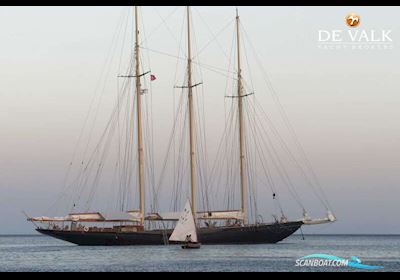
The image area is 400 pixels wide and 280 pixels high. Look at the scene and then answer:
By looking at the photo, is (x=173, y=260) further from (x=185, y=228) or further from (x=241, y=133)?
(x=241, y=133)

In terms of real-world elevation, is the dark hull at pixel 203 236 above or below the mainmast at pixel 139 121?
below

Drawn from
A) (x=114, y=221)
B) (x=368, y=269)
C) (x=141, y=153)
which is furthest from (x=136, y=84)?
(x=368, y=269)

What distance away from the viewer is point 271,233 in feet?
413

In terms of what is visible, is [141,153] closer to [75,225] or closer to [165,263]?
[75,225]

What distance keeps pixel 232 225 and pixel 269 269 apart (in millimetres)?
35514

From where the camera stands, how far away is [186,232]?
110 m

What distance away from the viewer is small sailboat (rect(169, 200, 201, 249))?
356 feet

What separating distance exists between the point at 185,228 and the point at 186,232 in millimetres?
586

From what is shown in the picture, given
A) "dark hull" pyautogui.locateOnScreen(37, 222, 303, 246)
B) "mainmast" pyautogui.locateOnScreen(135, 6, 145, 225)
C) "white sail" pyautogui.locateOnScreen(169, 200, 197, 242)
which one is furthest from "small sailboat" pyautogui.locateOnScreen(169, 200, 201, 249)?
"mainmast" pyautogui.locateOnScreen(135, 6, 145, 225)

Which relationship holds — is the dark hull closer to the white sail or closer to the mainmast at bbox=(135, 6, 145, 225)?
the mainmast at bbox=(135, 6, 145, 225)

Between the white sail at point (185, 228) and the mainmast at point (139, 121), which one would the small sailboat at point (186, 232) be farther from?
the mainmast at point (139, 121)

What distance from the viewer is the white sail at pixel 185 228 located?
10841cm

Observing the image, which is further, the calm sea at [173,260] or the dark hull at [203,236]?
the dark hull at [203,236]

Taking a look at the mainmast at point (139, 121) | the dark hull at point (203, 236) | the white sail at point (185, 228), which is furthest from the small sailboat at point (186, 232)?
the mainmast at point (139, 121)
